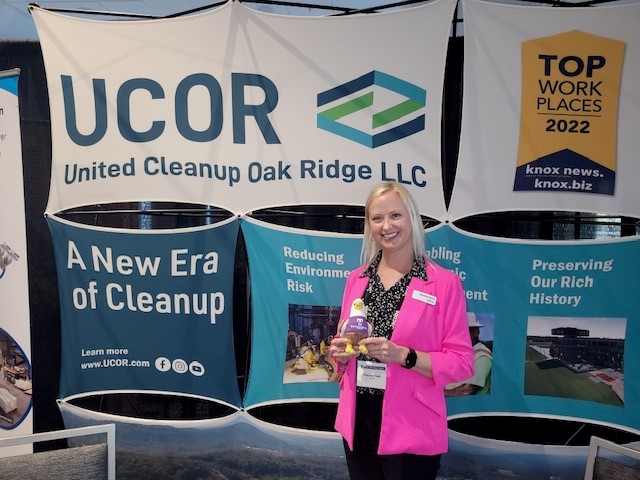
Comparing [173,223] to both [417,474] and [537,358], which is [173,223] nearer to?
[417,474]

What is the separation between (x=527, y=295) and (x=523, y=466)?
2.99 ft

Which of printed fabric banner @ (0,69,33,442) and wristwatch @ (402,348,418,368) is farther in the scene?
printed fabric banner @ (0,69,33,442)

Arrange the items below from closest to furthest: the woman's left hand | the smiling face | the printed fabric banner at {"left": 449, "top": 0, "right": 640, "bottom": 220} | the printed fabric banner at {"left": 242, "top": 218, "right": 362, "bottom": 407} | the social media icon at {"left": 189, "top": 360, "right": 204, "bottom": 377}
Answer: the woman's left hand → the smiling face → the printed fabric banner at {"left": 449, "top": 0, "right": 640, "bottom": 220} → the printed fabric banner at {"left": 242, "top": 218, "right": 362, "bottom": 407} → the social media icon at {"left": 189, "top": 360, "right": 204, "bottom": 377}

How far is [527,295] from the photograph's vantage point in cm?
250

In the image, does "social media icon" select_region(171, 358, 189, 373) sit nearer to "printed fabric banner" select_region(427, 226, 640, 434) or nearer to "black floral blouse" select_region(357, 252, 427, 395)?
"black floral blouse" select_region(357, 252, 427, 395)

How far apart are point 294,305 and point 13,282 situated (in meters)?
1.52

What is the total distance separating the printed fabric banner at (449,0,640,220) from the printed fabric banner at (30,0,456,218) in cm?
18

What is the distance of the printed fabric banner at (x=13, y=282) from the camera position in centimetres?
266

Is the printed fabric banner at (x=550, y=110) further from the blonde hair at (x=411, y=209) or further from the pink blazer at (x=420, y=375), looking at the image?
the pink blazer at (x=420, y=375)

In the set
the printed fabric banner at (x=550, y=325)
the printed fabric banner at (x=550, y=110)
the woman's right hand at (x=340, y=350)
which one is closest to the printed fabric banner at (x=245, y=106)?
the printed fabric banner at (x=550, y=110)

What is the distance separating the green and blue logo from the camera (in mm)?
2502

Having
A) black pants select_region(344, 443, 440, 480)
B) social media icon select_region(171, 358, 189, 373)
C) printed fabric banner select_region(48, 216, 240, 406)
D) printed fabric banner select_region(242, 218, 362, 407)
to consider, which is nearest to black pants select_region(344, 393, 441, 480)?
black pants select_region(344, 443, 440, 480)

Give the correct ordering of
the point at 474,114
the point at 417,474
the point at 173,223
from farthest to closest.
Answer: the point at 173,223, the point at 474,114, the point at 417,474

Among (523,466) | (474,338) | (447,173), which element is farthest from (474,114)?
(523,466)
